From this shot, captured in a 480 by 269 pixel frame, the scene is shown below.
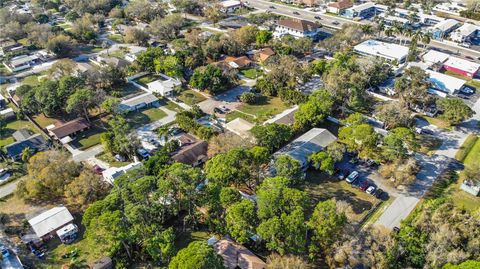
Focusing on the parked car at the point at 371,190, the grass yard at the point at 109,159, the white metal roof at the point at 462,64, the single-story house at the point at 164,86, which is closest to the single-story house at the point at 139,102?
the single-story house at the point at 164,86

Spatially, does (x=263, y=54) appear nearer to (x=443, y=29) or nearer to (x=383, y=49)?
(x=383, y=49)

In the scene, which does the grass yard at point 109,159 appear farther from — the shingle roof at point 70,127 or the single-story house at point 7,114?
the single-story house at point 7,114

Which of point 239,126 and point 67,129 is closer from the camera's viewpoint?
point 239,126

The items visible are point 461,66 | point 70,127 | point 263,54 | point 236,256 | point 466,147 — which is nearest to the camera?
point 236,256

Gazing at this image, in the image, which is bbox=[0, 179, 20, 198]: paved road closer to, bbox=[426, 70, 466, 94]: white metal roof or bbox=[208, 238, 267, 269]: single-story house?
bbox=[208, 238, 267, 269]: single-story house

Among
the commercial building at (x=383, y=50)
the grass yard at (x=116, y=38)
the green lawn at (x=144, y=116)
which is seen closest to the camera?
the green lawn at (x=144, y=116)

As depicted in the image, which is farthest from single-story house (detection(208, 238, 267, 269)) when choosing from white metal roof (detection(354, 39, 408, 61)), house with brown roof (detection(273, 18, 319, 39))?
house with brown roof (detection(273, 18, 319, 39))

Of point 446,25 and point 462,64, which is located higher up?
point 446,25

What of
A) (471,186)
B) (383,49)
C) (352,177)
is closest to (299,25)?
(383,49)
